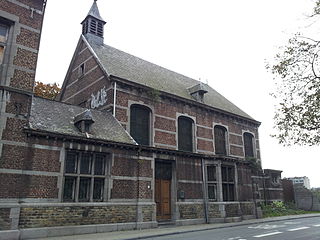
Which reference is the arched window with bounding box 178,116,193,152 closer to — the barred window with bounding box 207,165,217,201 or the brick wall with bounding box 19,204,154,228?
the barred window with bounding box 207,165,217,201

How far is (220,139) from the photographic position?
21.8 meters

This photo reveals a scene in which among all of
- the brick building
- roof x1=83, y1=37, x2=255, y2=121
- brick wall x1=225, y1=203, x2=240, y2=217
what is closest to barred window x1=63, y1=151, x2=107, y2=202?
the brick building

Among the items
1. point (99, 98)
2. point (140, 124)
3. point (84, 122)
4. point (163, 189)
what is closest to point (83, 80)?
point (99, 98)

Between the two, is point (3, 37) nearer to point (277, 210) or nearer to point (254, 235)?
point (254, 235)

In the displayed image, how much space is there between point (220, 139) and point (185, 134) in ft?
12.3

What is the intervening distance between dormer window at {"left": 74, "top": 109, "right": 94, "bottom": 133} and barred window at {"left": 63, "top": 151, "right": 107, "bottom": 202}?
108 centimetres

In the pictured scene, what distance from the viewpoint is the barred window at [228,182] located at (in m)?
16.6

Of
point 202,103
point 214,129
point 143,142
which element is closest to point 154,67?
point 202,103

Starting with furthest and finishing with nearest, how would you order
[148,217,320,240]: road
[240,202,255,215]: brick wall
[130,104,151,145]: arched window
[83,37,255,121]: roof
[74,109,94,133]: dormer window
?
[83,37,255,121]: roof → [240,202,255,215]: brick wall → [130,104,151,145]: arched window → [74,109,94,133]: dormer window → [148,217,320,240]: road

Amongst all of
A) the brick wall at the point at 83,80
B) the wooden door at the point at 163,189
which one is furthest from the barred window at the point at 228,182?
the brick wall at the point at 83,80

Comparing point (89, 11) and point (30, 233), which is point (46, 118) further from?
point (89, 11)

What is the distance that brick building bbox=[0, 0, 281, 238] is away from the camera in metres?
10.5

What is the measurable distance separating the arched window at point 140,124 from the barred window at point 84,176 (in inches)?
168

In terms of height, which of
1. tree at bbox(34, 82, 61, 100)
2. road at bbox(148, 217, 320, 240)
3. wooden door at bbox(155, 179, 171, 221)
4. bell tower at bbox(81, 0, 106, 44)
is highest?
bell tower at bbox(81, 0, 106, 44)
